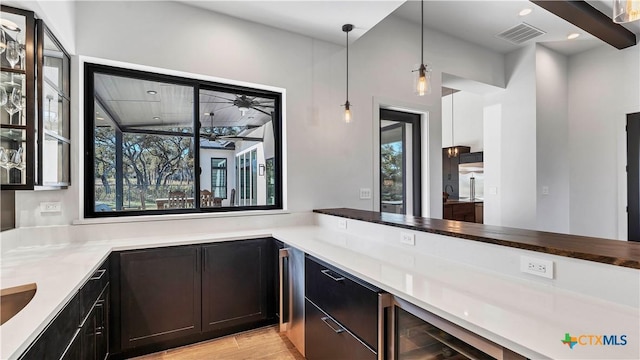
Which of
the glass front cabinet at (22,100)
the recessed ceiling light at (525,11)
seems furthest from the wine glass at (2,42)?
the recessed ceiling light at (525,11)

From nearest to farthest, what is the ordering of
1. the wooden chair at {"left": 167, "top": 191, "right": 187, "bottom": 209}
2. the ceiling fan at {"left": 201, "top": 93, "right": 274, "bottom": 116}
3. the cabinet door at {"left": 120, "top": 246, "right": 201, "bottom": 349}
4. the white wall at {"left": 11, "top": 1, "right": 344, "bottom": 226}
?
the cabinet door at {"left": 120, "top": 246, "right": 201, "bottom": 349} < the white wall at {"left": 11, "top": 1, "right": 344, "bottom": 226} < the wooden chair at {"left": 167, "top": 191, "right": 187, "bottom": 209} < the ceiling fan at {"left": 201, "top": 93, "right": 274, "bottom": 116}

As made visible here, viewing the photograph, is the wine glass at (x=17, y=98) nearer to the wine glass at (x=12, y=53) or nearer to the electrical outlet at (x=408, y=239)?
the wine glass at (x=12, y=53)

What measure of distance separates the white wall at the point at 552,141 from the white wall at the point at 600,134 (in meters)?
0.13

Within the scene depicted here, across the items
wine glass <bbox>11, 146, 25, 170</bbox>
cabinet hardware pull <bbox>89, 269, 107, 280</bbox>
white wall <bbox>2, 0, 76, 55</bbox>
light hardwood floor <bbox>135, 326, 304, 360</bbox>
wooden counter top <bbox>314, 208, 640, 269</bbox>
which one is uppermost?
white wall <bbox>2, 0, 76, 55</bbox>

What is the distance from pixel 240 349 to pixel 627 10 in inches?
118

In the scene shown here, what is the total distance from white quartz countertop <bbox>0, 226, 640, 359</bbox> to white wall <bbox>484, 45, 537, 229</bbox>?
10.7 feet

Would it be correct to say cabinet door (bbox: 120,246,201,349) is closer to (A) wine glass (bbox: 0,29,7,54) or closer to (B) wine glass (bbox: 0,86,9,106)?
(B) wine glass (bbox: 0,86,9,106)

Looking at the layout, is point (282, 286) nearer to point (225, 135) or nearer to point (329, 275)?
point (329, 275)

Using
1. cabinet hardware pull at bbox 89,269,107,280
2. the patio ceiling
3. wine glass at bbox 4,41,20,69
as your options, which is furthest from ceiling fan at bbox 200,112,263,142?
cabinet hardware pull at bbox 89,269,107,280

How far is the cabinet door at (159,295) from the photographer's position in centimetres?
220

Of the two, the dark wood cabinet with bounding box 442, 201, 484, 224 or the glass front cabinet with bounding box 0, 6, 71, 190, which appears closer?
the glass front cabinet with bounding box 0, 6, 71, 190

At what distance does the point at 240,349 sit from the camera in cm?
239

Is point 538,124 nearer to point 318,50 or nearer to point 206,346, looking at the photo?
point 318,50

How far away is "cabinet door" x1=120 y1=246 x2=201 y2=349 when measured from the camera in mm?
2197
